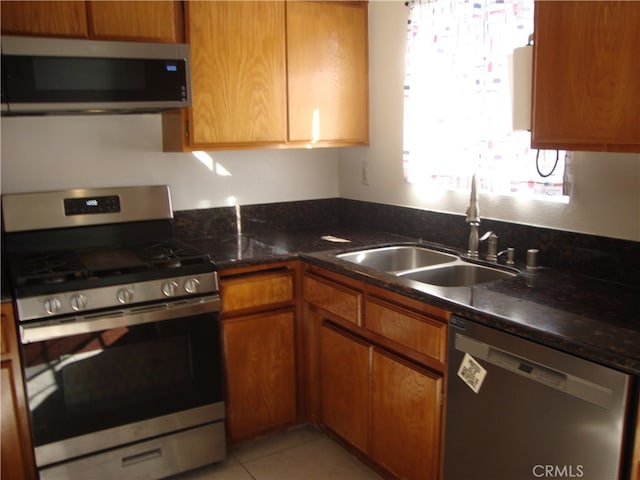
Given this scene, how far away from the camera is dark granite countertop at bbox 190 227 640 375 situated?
1.52 meters

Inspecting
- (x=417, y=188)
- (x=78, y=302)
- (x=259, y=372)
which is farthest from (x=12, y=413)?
(x=417, y=188)

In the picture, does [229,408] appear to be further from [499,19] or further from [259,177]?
[499,19]

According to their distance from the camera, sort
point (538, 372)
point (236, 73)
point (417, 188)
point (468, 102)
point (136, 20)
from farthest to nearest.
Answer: point (417, 188)
point (236, 73)
point (468, 102)
point (136, 20)
point (538, 372)

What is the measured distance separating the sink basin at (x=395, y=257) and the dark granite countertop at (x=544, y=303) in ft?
0.28

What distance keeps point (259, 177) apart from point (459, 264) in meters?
1.29

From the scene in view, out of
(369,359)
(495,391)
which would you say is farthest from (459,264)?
(495,391)

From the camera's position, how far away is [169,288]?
2.35 m

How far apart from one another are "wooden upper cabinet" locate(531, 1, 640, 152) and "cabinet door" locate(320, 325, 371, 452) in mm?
1096

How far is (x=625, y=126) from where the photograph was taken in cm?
165

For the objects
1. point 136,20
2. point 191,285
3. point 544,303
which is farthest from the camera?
point 136,20

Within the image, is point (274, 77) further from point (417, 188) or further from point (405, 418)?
point (405, 418)

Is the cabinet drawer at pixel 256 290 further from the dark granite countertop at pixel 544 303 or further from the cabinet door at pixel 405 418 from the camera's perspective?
the cabinet door at pixel 405 418

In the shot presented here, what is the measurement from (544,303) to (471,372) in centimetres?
31

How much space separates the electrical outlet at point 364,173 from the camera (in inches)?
129
